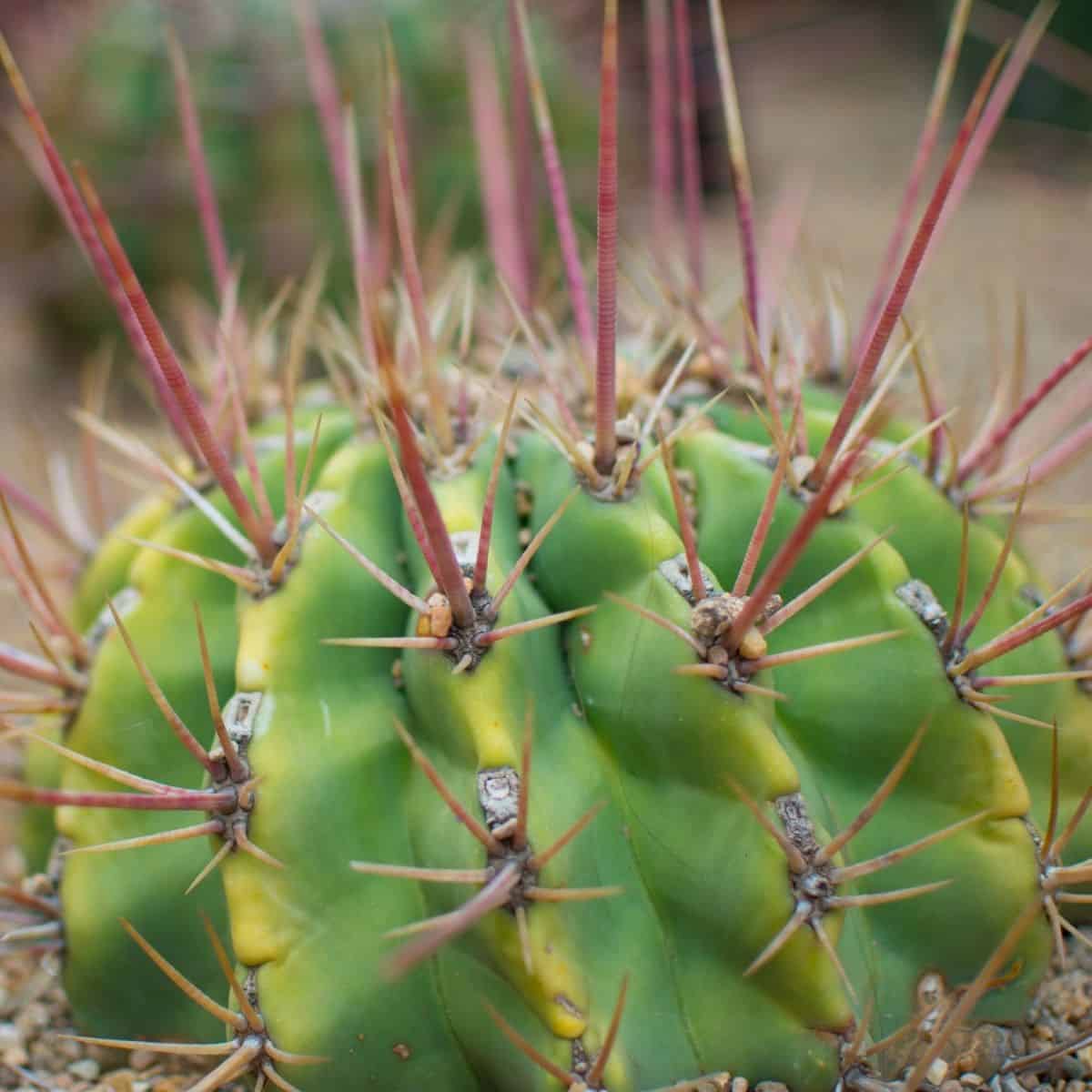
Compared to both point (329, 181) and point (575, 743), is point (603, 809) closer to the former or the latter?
point (575, 743)

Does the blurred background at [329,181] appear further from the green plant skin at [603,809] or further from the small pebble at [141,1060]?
the small pebble at [141,1060]

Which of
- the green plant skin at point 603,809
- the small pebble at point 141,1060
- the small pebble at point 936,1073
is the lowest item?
the small pebble at point 141,1060

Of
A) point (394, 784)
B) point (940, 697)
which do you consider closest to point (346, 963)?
point (394, 784)

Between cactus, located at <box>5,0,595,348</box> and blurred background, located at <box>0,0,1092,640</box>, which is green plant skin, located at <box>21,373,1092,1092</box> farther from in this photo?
cactus, located at <box>5,0,595,348</box>

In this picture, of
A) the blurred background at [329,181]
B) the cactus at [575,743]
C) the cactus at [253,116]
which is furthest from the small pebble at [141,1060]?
the cactus at [253,116]

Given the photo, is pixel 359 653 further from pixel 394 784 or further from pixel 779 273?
pixel 779 273

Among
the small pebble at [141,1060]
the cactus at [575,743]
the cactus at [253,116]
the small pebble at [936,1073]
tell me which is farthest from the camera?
the cactus at [253,116]

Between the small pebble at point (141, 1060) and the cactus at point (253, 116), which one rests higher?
the cactus at point (253, 116)

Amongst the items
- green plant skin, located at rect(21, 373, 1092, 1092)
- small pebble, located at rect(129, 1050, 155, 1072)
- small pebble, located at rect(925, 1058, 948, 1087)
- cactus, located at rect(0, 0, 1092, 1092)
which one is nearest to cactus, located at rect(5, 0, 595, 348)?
cactus, located at rect(0, 0, 1092, 1092)
